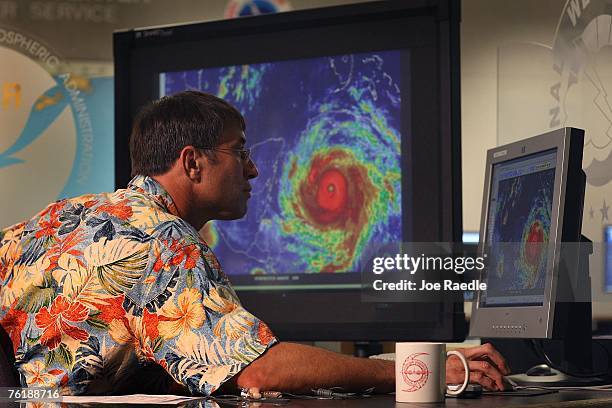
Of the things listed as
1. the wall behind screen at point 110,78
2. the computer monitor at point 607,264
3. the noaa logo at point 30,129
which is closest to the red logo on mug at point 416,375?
the computer monitor at point 607,264

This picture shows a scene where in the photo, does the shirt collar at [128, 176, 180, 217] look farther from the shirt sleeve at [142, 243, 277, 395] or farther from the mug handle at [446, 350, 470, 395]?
the mug handle at [446, 350, 470, 395]

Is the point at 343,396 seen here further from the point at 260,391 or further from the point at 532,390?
the point at 532,390

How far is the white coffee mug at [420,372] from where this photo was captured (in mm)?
1377

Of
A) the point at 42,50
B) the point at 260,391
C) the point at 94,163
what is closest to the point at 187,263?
the point at 260,391

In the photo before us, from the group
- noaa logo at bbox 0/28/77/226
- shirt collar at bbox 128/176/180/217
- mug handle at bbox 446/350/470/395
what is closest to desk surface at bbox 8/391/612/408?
mug handle at bbox 446/350/470/395

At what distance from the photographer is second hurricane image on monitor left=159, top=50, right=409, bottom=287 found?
7.50 feet

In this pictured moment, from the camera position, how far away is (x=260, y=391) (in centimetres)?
142

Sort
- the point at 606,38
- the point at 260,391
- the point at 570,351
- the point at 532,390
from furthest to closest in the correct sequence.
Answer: the point at 606,38, the point at 570,351, the point at 532,390, the point at 260,391

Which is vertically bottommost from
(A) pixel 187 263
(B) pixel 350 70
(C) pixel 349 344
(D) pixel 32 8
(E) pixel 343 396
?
(C) pixel 349 344

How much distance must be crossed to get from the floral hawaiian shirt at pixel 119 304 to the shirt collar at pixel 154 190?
111 mm

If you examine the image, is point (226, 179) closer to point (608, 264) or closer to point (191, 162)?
point (191, 162)

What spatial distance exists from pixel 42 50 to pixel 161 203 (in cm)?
172

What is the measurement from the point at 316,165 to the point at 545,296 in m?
0.68

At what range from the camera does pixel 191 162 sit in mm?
1880
